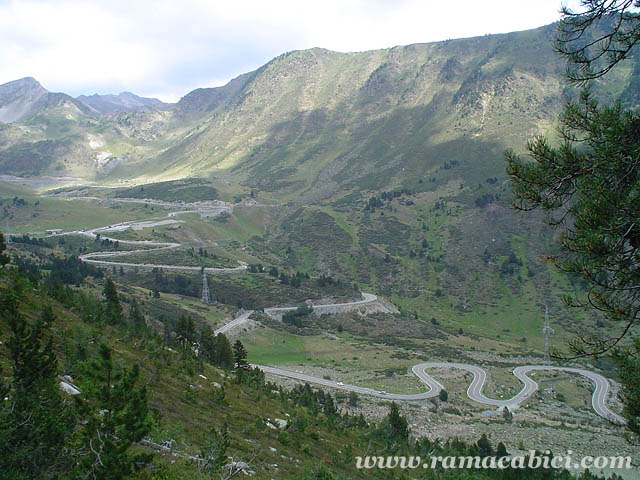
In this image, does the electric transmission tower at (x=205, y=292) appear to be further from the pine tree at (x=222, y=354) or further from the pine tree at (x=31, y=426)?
the pine tree at (x=31, y=426)

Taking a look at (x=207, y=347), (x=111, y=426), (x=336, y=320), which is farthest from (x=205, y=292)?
(x=111, y=426)

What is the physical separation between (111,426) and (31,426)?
1286 mm

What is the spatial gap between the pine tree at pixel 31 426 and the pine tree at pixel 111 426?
0.41 metres

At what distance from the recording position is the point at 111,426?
7.43 m

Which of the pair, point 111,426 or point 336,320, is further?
point 336,320

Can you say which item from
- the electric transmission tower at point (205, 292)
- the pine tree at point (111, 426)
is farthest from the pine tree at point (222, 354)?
the electric transmission tower at point (205, 292)

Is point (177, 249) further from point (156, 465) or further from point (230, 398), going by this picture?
point (156, 465)

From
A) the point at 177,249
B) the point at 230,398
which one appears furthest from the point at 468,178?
the point at 230,398

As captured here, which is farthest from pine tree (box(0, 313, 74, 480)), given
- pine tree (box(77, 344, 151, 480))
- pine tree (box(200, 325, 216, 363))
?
pine tree (box(200, 325, 216, 363))

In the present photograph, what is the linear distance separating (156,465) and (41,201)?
216913 mm

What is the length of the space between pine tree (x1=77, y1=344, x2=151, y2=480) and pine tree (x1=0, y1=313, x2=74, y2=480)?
41 centimetres

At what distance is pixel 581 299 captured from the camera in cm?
786

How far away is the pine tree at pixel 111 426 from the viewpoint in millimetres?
6934

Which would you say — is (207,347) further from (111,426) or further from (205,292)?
(205,292)
